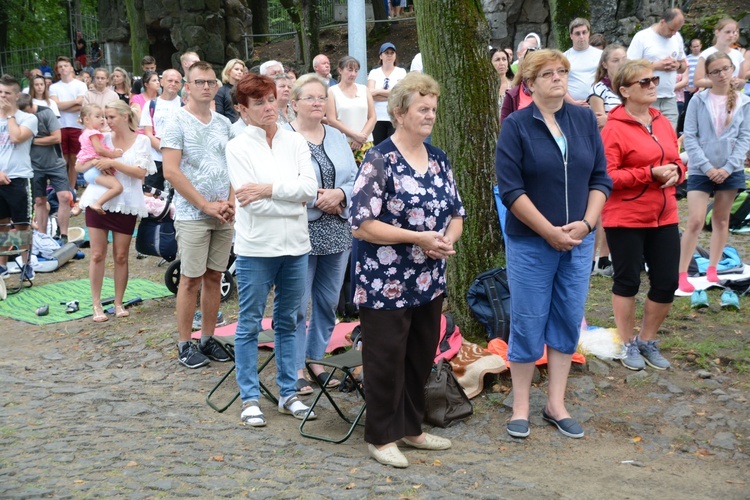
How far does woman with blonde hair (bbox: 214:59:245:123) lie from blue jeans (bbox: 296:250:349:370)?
421cm

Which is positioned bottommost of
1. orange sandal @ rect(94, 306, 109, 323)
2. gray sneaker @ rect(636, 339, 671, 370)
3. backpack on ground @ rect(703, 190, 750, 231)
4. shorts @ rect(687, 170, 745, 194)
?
orange sandal @ rect(94, 306, 109, 323)

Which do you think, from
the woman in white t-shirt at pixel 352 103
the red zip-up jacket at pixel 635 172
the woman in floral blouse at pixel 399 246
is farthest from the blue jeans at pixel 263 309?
Answer: the woman in white t-shirt at pixel 352 103

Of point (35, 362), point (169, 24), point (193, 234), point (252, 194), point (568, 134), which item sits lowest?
point (35, 362)

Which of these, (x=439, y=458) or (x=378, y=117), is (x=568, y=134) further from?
(x=378, y=117)

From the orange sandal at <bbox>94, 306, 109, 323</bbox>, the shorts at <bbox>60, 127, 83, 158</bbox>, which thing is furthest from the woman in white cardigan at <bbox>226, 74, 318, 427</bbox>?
the shorts at <bbox>60, 127, 83, 158</bbox>

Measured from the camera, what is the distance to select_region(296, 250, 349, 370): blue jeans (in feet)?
19.1

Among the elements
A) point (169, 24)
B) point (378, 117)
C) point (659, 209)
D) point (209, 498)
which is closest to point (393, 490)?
point (209, 498)

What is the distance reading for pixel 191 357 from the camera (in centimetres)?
667

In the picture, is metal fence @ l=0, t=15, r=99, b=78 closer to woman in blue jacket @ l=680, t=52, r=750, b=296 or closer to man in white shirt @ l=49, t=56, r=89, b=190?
man in white shirt @ l=49, t=56, r=89, b=190

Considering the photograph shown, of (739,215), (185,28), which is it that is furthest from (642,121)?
(185,28)

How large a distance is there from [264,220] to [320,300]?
0.97 metres

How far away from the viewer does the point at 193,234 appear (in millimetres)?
6449

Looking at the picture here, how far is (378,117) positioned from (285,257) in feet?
→ 22.0

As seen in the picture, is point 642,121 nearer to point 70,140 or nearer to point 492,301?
point 492,301
